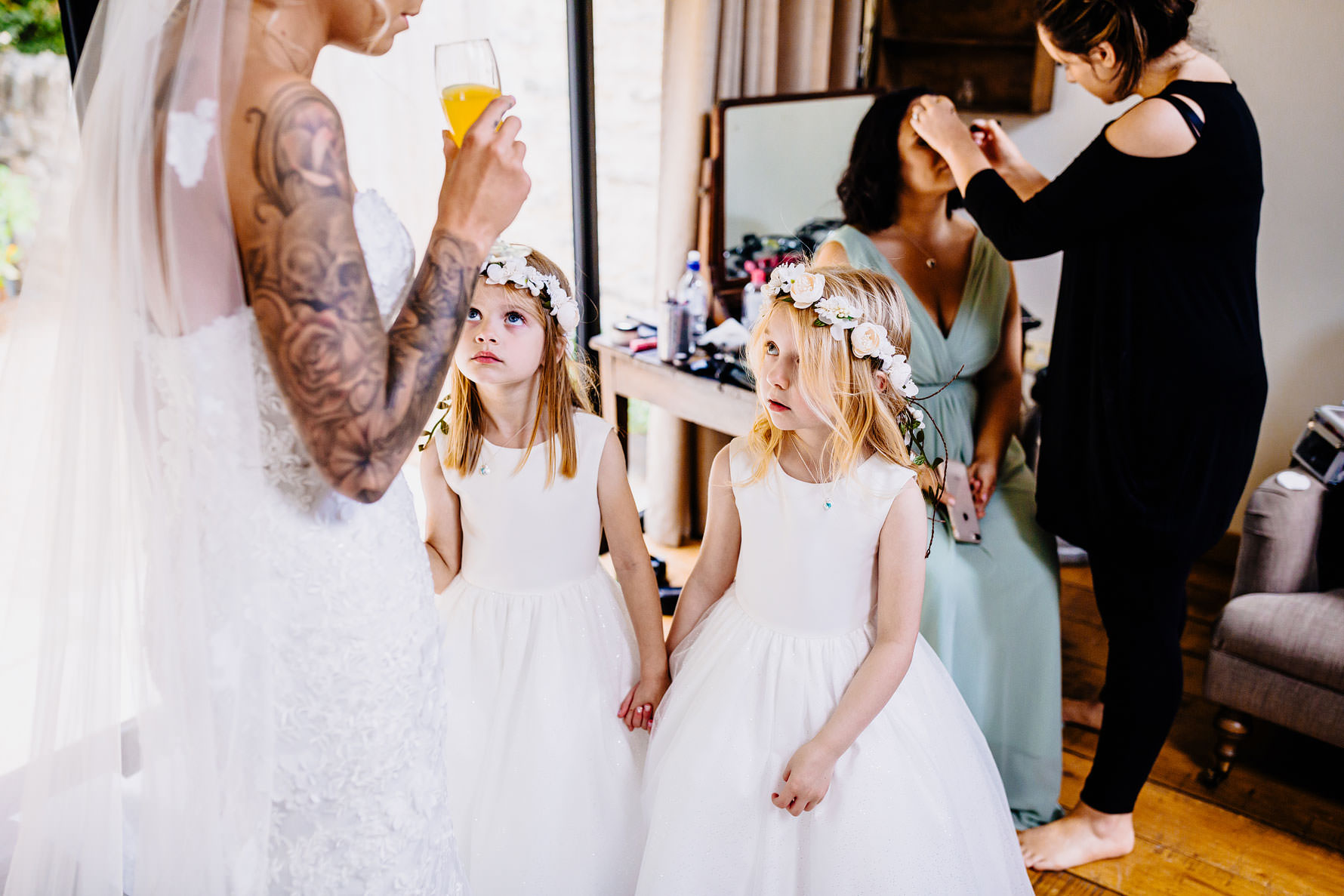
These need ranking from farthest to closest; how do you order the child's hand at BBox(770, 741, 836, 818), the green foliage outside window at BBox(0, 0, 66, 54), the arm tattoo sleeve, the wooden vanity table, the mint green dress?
the wooden vanity table, the mint green dress, the green foliage outside window at BBox(0, 0, 66, 54), the child's hand at BBox(770, 741, 836, 818), the arm tattoo sleeve

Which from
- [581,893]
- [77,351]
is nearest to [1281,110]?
[581,893]

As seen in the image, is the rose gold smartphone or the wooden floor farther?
the rose gold smartphone

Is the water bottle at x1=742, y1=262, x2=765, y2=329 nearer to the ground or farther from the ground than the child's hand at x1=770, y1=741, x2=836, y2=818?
farther from the ground

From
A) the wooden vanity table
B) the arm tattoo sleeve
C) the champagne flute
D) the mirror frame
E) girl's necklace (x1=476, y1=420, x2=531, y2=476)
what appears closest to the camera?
the arm tattoo sleeve

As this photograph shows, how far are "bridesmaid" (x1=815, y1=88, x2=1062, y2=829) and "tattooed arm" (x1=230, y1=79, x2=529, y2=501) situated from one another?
44.5 inches

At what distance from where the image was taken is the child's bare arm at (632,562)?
159 centimetres

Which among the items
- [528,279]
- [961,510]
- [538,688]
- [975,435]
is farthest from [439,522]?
[975,435]

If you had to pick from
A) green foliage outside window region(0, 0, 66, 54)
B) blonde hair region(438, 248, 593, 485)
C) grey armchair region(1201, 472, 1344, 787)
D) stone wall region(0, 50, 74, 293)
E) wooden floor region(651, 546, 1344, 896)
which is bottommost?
wooden floor region(651, 546, 1344, 896)

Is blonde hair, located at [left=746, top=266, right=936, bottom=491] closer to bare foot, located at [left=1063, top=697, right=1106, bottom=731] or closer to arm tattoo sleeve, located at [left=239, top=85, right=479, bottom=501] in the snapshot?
arm tattoo sleeve, located at [left=239, top=85, right=479, bottom=501]

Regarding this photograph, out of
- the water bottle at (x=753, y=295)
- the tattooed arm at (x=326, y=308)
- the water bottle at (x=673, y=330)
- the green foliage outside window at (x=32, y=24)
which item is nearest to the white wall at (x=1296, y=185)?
the water bottle at (x=753, y=295)

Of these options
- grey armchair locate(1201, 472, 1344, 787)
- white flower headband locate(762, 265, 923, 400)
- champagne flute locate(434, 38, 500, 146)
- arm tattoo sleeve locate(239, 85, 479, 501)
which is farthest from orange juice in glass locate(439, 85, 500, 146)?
grey armchair locate(1201, 472, 1344, 787)

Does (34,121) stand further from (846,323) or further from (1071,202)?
(1071,202)

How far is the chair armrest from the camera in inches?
81.1

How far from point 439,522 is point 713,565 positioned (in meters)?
0.45
